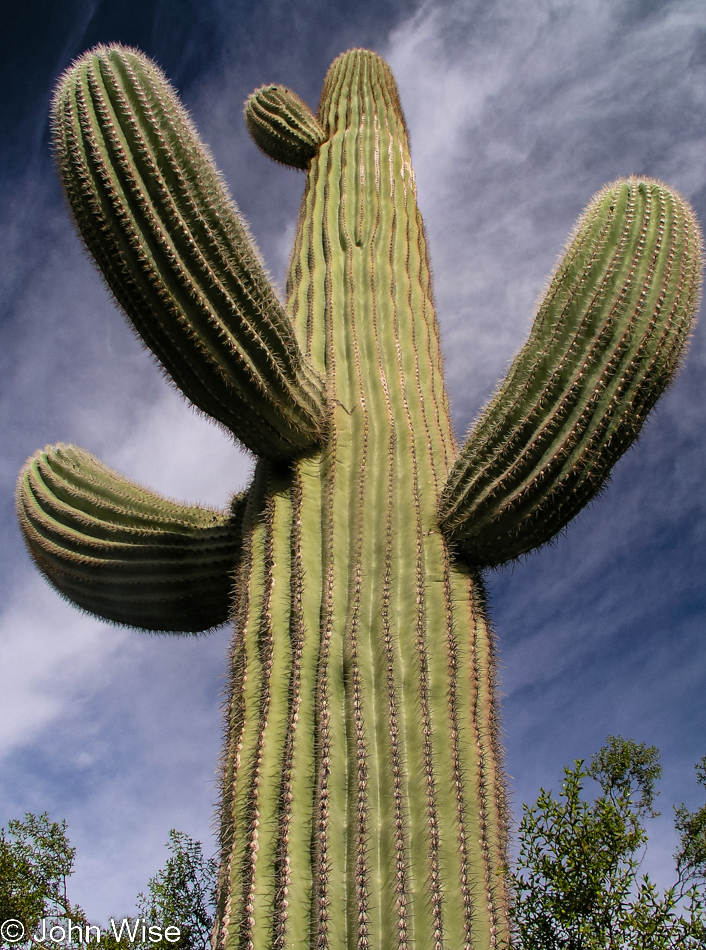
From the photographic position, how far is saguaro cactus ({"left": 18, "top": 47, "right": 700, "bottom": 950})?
2082 mm

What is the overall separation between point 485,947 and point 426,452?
1.75 metres

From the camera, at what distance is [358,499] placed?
2896 mm

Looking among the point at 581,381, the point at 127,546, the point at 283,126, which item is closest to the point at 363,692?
the point at 581,381

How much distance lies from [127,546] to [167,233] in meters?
1.77

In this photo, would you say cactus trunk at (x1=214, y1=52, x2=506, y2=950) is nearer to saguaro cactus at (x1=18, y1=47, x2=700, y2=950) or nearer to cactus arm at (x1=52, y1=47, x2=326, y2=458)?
saguaro cactus at (x1=18, y1=47, x2=700, y2=950)

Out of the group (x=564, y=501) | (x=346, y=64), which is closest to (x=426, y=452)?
(x=564, y=501)

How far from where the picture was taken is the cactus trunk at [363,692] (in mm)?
2016

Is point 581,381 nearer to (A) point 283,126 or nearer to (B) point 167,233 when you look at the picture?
(B) point 167,233

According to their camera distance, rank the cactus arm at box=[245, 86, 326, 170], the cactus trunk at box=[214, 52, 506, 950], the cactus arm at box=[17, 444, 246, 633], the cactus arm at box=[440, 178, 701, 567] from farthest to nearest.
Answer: the cactus arm at box=[245, 86, 326, 170], the cactus arm at box=[17, 444, 246, 633], the cactus arm at box=[440, 178, 701, 567], the cactus trunk at box=[214, 52, 506, 950]

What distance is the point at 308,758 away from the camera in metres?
2.27

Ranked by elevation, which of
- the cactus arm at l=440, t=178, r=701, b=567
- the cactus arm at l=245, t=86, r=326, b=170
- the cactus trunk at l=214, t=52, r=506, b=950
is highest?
the cactus arm at l=245, t=86, r=326, b=170

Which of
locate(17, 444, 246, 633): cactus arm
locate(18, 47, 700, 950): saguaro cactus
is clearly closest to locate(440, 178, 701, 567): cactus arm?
locate(18, 47, 700, 950): saguaro cactus

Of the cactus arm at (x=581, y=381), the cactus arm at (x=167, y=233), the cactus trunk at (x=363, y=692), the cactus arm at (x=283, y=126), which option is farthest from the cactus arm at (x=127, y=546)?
the cactus arm at (x=283, y=126)

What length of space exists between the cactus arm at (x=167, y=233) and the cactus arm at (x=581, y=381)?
0.90 metres
